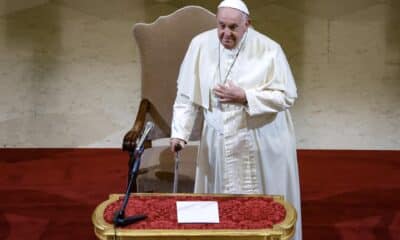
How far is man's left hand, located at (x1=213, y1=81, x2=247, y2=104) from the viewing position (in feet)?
10.7

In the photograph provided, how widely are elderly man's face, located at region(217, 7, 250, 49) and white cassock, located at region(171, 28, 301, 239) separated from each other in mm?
162

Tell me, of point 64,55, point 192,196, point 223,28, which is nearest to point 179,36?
point 223,28

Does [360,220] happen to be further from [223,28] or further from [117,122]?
[117,122]

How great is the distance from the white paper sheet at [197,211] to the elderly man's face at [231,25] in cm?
73

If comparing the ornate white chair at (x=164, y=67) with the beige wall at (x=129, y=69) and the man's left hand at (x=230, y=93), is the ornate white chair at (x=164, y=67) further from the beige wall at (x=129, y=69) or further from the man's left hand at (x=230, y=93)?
the beige wall at (x=129, y=69)

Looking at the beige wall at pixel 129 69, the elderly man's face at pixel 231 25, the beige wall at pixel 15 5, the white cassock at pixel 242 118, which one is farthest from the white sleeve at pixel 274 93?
the beige wall at pixel 15 5

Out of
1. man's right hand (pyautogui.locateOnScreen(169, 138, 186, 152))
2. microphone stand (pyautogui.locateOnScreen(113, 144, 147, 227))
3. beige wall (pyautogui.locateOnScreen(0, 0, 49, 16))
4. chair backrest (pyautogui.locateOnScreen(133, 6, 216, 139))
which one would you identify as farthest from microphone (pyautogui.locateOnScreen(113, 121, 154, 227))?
beige wall (pyautogui.locateOnScreen(0, 0, 49, 16))

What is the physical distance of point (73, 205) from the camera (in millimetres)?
4473

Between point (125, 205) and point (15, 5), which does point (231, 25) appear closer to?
point (125, 205)

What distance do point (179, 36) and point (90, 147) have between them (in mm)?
1617

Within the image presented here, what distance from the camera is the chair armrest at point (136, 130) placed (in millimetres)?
3566

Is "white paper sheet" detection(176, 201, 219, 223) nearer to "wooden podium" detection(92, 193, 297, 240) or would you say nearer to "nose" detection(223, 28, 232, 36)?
"wooden podium" detection(92, 193, 297, 240)

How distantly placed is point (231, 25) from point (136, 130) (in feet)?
2.81

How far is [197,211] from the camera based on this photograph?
9.55 feet
